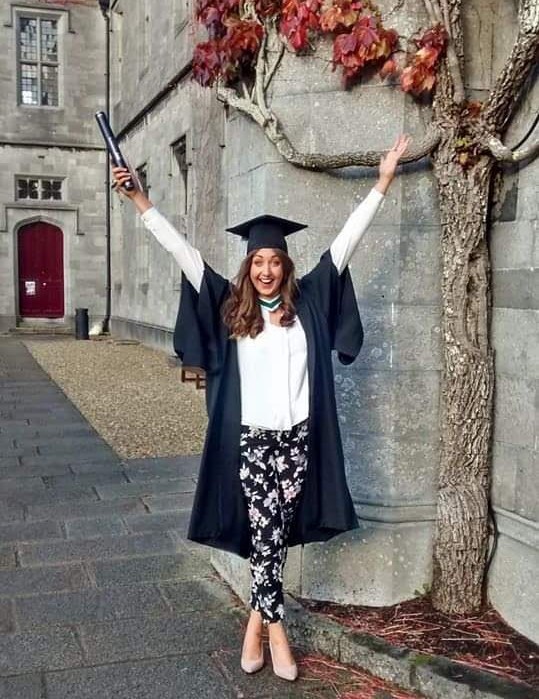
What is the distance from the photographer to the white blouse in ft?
10.0

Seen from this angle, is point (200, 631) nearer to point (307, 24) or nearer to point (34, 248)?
point (307, 24)

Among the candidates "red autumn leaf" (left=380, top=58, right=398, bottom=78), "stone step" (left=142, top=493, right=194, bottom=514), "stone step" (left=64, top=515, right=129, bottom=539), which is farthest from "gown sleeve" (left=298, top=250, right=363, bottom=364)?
"stone step" (left=142, top=493, right=194, bottom=514)

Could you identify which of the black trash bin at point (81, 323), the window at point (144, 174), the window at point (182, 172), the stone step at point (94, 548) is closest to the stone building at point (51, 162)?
the black trash bin at point (81, 323)

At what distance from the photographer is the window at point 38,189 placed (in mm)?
21797

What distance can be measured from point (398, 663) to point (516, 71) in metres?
2.48

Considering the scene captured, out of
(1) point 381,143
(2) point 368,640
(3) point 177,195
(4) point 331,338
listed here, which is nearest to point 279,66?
(1) point 381,143

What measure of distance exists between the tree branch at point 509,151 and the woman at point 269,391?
1.43ft

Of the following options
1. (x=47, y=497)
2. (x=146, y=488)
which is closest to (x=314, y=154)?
(x=146, y=488)

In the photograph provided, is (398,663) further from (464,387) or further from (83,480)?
(83,480)

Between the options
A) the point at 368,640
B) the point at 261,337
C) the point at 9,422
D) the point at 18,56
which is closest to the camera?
the point at 261,337

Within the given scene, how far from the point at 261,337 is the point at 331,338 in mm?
330

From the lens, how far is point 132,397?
1059cm

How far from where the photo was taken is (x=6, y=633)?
3.52 metres

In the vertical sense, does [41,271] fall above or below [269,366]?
above
